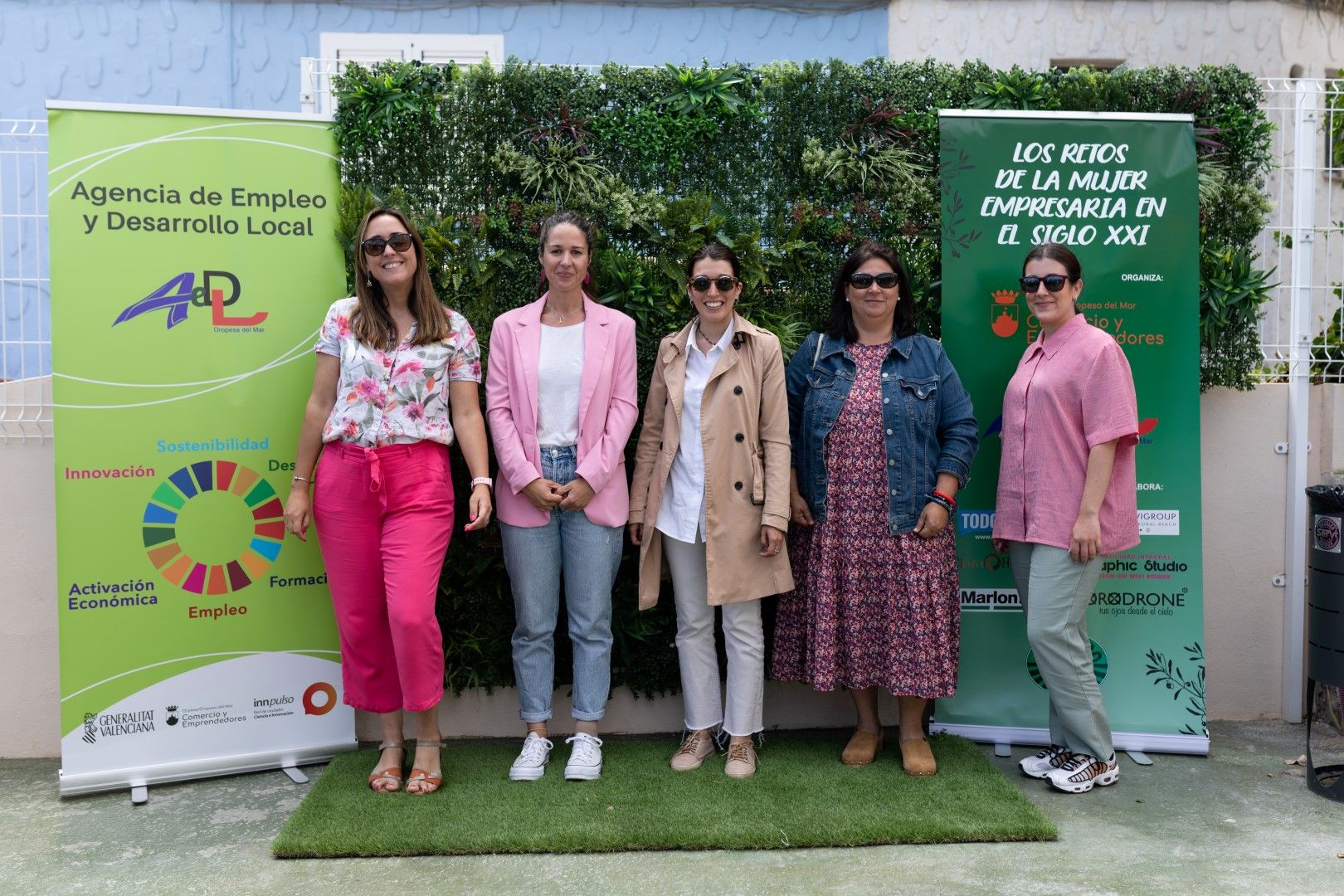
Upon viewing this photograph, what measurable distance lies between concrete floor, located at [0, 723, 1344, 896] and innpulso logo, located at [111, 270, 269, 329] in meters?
1.84

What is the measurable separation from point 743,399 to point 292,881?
2.21m

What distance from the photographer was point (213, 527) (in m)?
4.04

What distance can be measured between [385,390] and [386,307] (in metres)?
0.35

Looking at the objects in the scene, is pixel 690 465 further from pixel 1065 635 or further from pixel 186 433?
pixel 186 433

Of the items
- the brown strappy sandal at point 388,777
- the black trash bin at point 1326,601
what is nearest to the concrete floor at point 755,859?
the black trash bin at point 1326,601

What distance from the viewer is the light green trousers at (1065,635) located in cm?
371

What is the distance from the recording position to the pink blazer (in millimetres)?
3762

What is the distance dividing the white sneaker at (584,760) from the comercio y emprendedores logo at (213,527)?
1442 millimetres

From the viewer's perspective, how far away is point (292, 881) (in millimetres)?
3131

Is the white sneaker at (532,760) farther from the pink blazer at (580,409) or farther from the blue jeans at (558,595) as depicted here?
Answer: the pink blazer at (580,409)

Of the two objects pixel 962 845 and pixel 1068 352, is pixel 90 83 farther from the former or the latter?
pixel 962 845

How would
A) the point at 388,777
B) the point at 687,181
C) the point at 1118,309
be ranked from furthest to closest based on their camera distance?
the point at 687,181, the point at 1118,309, the point at 388,777

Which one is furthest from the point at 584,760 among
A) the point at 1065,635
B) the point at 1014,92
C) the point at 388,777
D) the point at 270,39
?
the point at 270,39

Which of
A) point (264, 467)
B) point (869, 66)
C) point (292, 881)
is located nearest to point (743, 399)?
point (869, 66)
